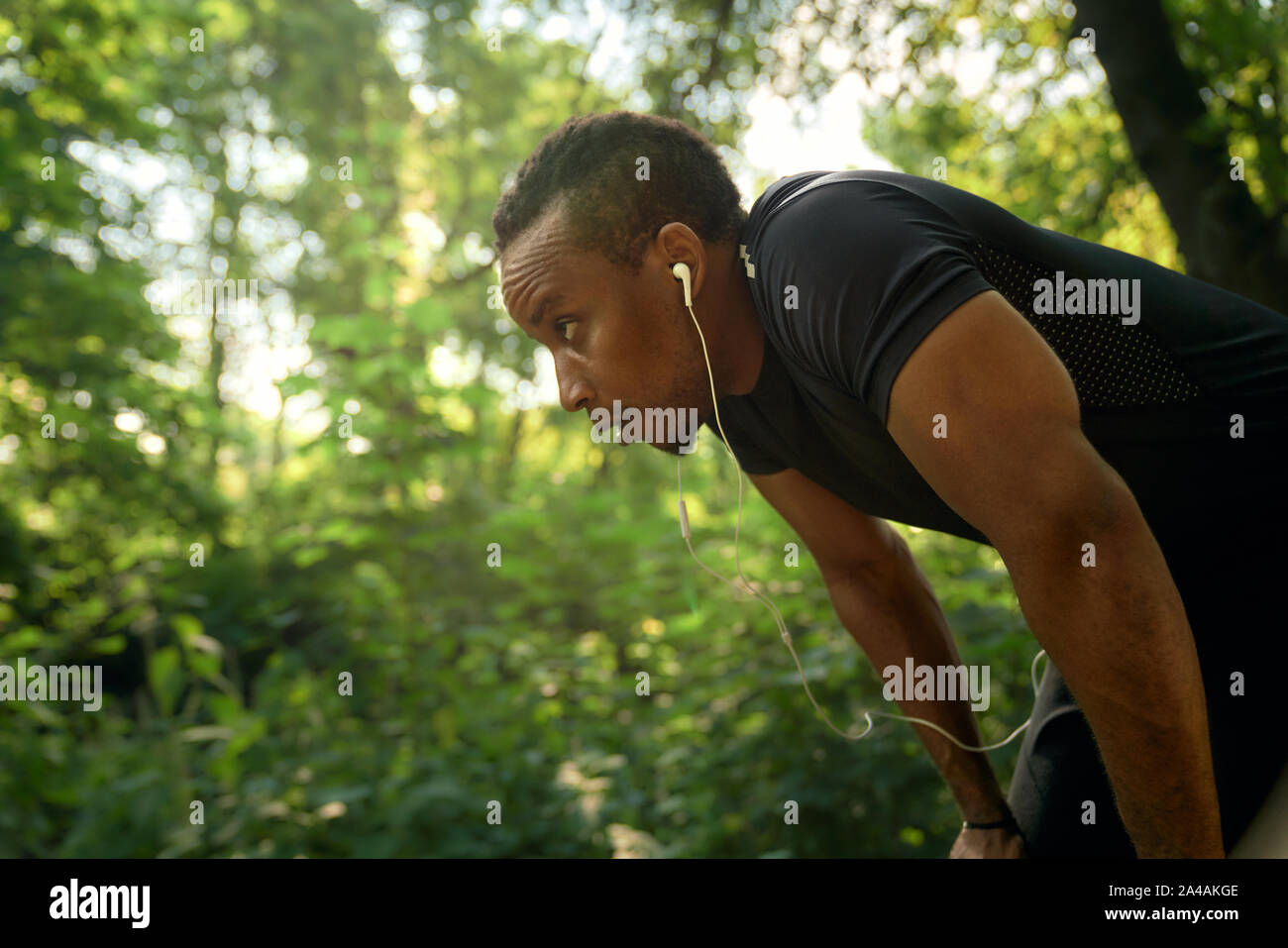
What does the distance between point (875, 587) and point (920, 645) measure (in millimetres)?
154

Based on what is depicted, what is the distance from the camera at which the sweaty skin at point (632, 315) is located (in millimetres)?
1528

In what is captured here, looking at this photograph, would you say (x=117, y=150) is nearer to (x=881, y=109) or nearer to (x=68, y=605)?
(x=68, y=605)

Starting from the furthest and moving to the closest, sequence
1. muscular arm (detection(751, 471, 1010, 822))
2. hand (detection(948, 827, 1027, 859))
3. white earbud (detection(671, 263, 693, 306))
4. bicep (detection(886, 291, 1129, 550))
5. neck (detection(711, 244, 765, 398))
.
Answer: muscular arm (detection(751, 471, 1010, 822)), hand (detection(948, 827, 1027, 859)), neck (detection(711, 244, 765, 398)), white earbud (detection(671, 263, 693, 306)), bicep (detection(886, 291, 1129, 550))

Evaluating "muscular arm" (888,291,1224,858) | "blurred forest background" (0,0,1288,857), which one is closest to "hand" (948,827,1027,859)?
"muscular arm" (888,291,1224,858)

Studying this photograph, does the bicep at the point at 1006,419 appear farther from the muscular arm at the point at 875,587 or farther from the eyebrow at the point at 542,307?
the muscular arm at the point at 875,587

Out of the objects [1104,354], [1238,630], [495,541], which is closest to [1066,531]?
[1104,354]

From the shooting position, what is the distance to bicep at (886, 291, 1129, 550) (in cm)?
102

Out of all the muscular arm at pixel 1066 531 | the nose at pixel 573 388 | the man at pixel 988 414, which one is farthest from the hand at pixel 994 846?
the nose at pixel 573 388

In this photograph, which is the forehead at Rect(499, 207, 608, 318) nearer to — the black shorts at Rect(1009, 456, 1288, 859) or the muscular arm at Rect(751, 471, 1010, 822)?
the muscular arm at Rect(751, 471, 1010, 822)

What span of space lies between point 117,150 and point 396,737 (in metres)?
6.63

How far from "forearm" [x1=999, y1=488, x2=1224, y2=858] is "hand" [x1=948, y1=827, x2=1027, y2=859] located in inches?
26.3

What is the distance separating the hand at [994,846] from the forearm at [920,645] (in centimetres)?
3
